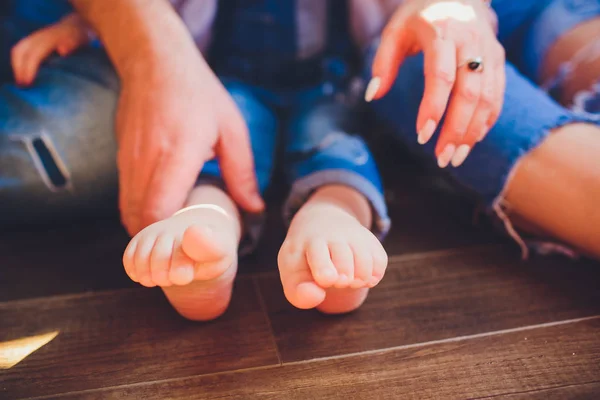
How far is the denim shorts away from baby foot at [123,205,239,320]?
0.34m

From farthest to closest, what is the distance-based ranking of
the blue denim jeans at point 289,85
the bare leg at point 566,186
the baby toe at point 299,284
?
1. the blue denim jeans at point 289,85
2. the bare leg at point 566,186
3. the baby toe at point 299,284

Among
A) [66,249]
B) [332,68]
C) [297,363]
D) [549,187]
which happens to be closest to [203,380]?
[297,363]

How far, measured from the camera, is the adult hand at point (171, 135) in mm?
554

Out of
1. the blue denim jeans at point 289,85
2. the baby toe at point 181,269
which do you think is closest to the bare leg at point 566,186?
the blue denim jeans at point 289,85

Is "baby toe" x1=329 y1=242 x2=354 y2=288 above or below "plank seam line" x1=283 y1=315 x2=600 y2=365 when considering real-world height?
above

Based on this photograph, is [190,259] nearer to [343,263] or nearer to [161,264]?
[161,264]

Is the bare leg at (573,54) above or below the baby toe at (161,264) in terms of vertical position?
below

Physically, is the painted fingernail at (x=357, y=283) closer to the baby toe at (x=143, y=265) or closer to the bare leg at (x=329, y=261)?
the bare leg at (x=329, y=261)

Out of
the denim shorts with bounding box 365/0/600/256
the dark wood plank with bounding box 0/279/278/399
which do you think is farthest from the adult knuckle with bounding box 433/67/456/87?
the dark wood plank with bounding box 0/279/278/399

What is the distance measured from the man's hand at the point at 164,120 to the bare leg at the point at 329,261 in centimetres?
13

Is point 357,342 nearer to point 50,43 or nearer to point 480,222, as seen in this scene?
point 480,222

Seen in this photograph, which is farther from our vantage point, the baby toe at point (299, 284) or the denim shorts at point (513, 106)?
the denim shorts at point (513, 106)

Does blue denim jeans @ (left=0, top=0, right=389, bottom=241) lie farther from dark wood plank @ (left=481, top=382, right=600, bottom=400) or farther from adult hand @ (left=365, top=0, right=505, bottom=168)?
dark wood plank @ (left=481, top=382, right=600, bottom=400)

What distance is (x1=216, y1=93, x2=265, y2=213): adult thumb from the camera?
59cm
